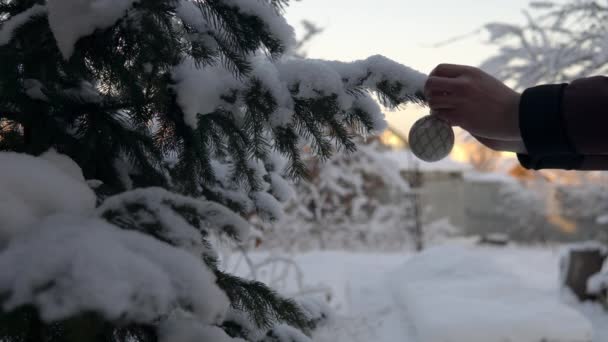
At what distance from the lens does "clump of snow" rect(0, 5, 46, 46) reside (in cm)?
92

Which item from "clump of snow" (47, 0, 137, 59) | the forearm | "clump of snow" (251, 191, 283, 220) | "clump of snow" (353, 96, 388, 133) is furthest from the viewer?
"clump of snow" (251, 191, 283, 220)

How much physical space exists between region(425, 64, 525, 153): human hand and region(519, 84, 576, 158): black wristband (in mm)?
34

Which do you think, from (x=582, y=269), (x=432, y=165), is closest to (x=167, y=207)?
(x=582, y=269)

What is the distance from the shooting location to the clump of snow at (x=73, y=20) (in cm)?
86

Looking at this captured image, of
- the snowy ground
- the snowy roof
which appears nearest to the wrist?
the snowy ground

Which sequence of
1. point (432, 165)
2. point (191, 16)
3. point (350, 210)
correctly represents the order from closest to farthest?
point (191, 16), point (350, 210), point (432, 165)

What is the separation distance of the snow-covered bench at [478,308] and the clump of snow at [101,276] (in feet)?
8.36

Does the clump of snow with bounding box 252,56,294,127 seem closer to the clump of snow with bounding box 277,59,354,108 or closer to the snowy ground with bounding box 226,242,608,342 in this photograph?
the clump of snow with bounding box 277,59,354,108

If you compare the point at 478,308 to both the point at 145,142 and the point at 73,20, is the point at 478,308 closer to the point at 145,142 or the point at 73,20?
the point at 145,142

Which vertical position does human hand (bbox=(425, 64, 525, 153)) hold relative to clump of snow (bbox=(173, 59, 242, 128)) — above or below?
above

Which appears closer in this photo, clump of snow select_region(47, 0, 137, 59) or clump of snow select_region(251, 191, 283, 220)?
clump of snow select_region(47, 0, 137, 59)

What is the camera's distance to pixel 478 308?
10.8ft

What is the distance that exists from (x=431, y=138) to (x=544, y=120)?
257mm

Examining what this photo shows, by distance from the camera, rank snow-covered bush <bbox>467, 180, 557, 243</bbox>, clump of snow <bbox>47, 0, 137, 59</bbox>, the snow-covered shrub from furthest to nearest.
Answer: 1. snow-covered bush <bbox>467, 180, 557, 243</bbox>
2. the snow-covered shrub
3. clump of snow <bbox>47, 0, 137, 59</bbox>
